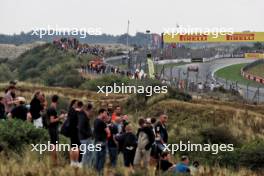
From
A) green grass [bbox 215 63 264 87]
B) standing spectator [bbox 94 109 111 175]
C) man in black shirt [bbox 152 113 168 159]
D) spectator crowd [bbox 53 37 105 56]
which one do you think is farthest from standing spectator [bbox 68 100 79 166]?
spectator crowd [bbox 53 37 105 56]

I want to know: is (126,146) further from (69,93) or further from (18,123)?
(69,93)

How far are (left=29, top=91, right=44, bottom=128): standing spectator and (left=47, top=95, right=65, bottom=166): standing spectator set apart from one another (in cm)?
132

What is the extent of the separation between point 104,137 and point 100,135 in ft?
0.34

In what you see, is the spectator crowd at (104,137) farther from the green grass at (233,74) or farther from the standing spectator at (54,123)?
the green grass at (233,74)

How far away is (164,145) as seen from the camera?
14.7 meters

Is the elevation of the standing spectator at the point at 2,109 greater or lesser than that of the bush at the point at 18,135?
greater

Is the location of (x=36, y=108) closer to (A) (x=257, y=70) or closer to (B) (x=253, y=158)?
(B) (x=253, y=158)

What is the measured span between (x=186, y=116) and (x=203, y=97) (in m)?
7.49

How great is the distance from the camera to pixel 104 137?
43.4 ft

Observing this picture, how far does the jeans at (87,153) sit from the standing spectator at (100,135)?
0.39ft

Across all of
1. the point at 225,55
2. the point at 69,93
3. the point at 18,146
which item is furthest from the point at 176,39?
the point at 18,146

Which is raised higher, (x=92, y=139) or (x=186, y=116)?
(x=92, y=139)

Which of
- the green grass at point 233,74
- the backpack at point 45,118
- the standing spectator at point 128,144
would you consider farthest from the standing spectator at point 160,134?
the green grass at point 233,74

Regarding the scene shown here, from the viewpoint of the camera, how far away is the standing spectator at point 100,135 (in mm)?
13133
